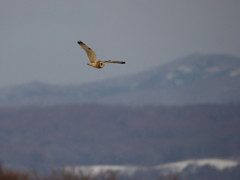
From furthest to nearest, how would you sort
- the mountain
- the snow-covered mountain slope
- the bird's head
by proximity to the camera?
the snow-covered mountain slope → the mountain → the bird's head

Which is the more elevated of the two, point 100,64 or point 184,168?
point 184,168

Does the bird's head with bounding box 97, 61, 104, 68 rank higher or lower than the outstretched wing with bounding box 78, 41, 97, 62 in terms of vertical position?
lower

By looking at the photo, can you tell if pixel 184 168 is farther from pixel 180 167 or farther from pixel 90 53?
pixel 90 53

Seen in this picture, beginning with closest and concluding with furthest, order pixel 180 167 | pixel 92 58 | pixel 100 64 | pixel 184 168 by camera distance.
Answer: pixel 100 64, pixel 92 58, pixel 184 168, pixel 180 167

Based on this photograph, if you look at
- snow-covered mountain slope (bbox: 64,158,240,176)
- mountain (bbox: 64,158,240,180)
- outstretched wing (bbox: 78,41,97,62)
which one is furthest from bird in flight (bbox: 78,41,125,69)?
snow-covered mountain slope (bbox: 64,158,240,176)

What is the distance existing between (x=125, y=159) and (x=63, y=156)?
14.1m

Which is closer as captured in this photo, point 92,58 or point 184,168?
point 92,58

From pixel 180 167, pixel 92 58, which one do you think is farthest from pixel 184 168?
pixel 92 58

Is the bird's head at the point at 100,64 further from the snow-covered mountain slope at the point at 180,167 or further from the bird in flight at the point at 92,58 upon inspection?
the snow-covered mountain slope at the point at 180,167

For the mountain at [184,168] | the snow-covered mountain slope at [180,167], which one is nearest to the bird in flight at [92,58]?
the mountain at [184,168]

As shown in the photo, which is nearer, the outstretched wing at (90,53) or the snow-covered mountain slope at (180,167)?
the outstretched wing at (90,53)

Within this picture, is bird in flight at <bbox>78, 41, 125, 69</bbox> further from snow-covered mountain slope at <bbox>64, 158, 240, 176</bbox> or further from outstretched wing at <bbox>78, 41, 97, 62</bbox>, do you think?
snow-covered mountain slope at <bbox>64, 158, 240, 176</bbox>

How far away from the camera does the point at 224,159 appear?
163500mm

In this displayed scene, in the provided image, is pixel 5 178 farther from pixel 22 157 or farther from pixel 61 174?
pixel 22 157
